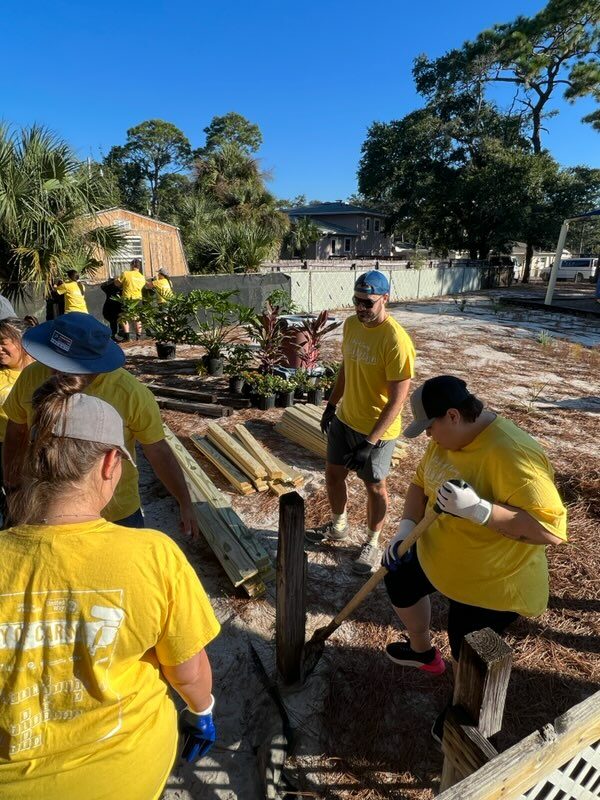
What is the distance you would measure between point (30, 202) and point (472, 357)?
9119mm

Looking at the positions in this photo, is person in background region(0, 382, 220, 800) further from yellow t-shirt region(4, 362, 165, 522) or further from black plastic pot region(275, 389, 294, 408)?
black plastic pot region(275, 389, 294, 408)

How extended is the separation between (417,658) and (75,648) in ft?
6.59

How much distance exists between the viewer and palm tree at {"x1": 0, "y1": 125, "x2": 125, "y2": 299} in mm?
7125

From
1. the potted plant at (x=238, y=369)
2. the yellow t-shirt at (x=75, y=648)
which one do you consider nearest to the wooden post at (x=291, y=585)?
the yellow t-shirt at (x=75, y=648)

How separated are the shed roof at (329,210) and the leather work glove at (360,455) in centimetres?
4235

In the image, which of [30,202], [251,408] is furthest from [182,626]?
[30,202]

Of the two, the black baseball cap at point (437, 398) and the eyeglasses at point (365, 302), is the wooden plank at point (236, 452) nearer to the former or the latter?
the eyeglasses at point (365, 302)

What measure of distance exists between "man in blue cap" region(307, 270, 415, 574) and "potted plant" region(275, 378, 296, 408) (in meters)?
3.25

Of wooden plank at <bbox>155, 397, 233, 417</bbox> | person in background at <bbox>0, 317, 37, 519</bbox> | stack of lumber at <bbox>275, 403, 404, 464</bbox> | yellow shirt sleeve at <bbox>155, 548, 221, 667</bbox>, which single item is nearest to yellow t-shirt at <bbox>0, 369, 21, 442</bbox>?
person in background at <bbox>0, 317, 37, 519</bbox>

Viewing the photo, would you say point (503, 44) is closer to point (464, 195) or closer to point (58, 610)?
point (464, 195)

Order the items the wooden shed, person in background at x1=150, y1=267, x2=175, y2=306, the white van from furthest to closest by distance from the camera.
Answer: the white van, the wooden shed, person in background at x1=150, y1=267, x2=175, y2=306

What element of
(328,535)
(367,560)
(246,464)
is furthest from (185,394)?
(367,560)

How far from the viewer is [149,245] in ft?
52.6

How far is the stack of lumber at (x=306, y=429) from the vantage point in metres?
5.27
